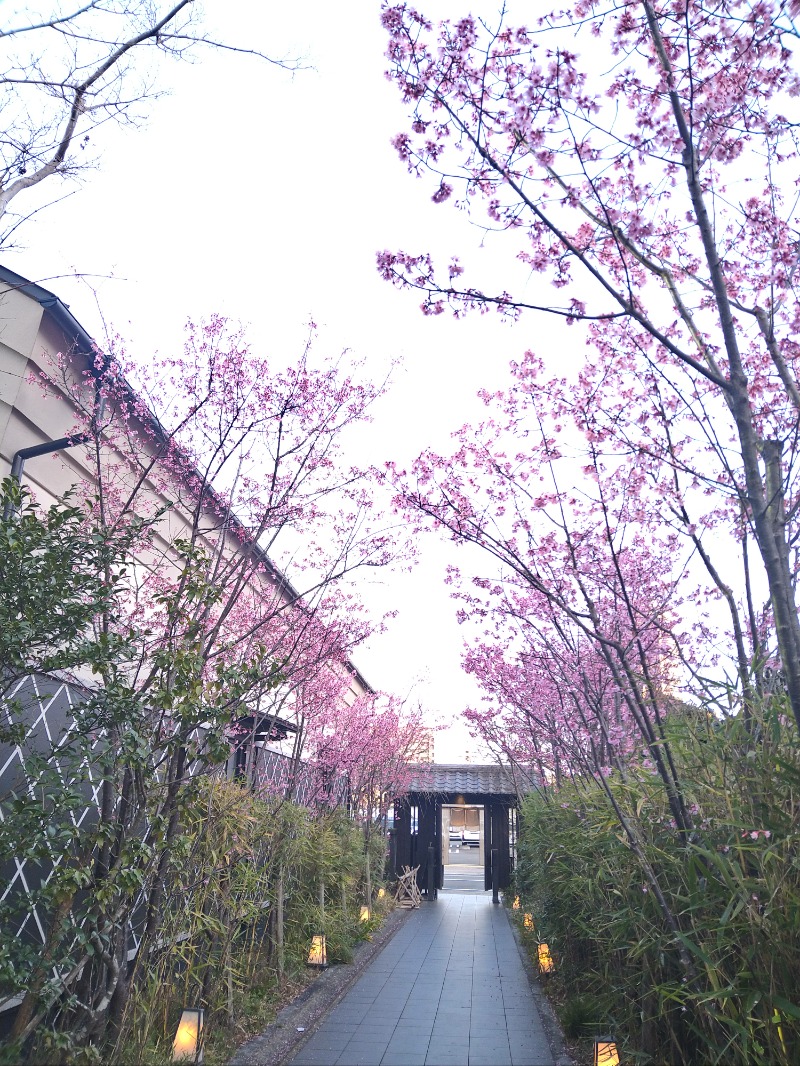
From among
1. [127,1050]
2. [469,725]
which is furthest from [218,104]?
[469,725]

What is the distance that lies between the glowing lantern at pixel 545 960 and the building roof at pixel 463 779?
8.37m

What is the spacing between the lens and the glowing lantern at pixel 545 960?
26.2ft

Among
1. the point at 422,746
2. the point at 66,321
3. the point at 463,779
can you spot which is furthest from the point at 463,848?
the point at 66,321

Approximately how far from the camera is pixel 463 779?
1889 cm

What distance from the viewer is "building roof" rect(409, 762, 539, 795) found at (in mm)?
17812

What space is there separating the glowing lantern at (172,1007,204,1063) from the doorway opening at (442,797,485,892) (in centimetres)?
1469

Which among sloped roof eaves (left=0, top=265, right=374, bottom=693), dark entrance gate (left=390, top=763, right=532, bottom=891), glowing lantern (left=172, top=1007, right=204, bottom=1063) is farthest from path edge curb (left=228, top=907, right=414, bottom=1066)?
dark entrance gate (left=390, top=763, right=532, bottom=891)

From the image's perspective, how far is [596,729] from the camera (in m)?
7.47

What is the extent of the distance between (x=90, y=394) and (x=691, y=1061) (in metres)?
5.18

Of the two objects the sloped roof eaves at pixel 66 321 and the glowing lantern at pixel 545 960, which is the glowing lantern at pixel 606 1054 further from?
the glowing lantern at pixel 545 960

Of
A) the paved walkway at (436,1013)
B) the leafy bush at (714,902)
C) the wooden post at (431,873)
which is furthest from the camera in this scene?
the wooden post at (431,873)

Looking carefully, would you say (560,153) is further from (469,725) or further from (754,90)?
(469,725)

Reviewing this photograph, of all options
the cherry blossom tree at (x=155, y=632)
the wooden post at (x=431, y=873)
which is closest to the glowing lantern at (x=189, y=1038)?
the cherry blossom tree at (x=155, y=632)

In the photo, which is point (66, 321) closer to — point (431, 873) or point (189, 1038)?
point (189, 1038)
